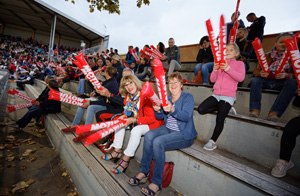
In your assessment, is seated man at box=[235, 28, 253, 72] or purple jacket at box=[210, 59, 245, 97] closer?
purple jacket at box=[210, 59, 245, 97]

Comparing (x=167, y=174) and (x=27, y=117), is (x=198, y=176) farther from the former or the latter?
(x=27, y=117)

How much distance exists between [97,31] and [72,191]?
87.6ft

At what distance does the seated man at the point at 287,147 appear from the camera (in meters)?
1.42

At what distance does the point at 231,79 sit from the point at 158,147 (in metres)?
1.55

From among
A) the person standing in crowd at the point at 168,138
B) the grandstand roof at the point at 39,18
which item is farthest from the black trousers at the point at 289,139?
the grandstand roof at the point at 39,18

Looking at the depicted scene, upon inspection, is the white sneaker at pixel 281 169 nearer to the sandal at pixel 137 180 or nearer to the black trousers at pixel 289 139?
the black trousers at pixel 289 139

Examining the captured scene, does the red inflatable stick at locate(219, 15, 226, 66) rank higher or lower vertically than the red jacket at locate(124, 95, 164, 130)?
higher

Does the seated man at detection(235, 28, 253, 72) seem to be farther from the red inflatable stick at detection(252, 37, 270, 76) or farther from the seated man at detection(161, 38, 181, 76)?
the seated man at detection(161, 38, 181, 76)

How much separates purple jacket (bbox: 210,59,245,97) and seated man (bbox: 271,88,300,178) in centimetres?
79

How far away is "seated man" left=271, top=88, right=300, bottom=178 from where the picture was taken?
55.8 inches

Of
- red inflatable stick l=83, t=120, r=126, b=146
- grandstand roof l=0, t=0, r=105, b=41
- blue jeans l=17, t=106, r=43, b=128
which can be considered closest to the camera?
red inflatable stick l=83, t=120, r=126, b=146

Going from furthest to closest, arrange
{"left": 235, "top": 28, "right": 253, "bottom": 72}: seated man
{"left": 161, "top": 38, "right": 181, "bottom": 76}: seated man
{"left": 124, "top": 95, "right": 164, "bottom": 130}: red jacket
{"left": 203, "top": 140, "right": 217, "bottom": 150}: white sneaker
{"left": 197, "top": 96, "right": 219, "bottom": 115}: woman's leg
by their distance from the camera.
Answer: {"left": 161, "top": 38, "right": 181, "bottom": 76}: seated man, {"left": 235, "top": 28, "right": 253, "bottom": 72}: seated man, {"left": 197, "top": 96, "right": 219, "bottom": 115}: woman's leg, {"left": 124, "top": 95, "right": 164, "bottom": 130}: red jacket, {"left": 203, "top": 140, "right": 217, "bottom": 150}: white sneaker

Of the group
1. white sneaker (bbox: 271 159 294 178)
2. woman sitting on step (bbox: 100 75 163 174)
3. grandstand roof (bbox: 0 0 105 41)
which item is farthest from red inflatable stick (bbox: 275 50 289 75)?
grandstand roof (bbox: 0 0 105 41)

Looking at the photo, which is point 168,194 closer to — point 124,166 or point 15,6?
point 124,166
